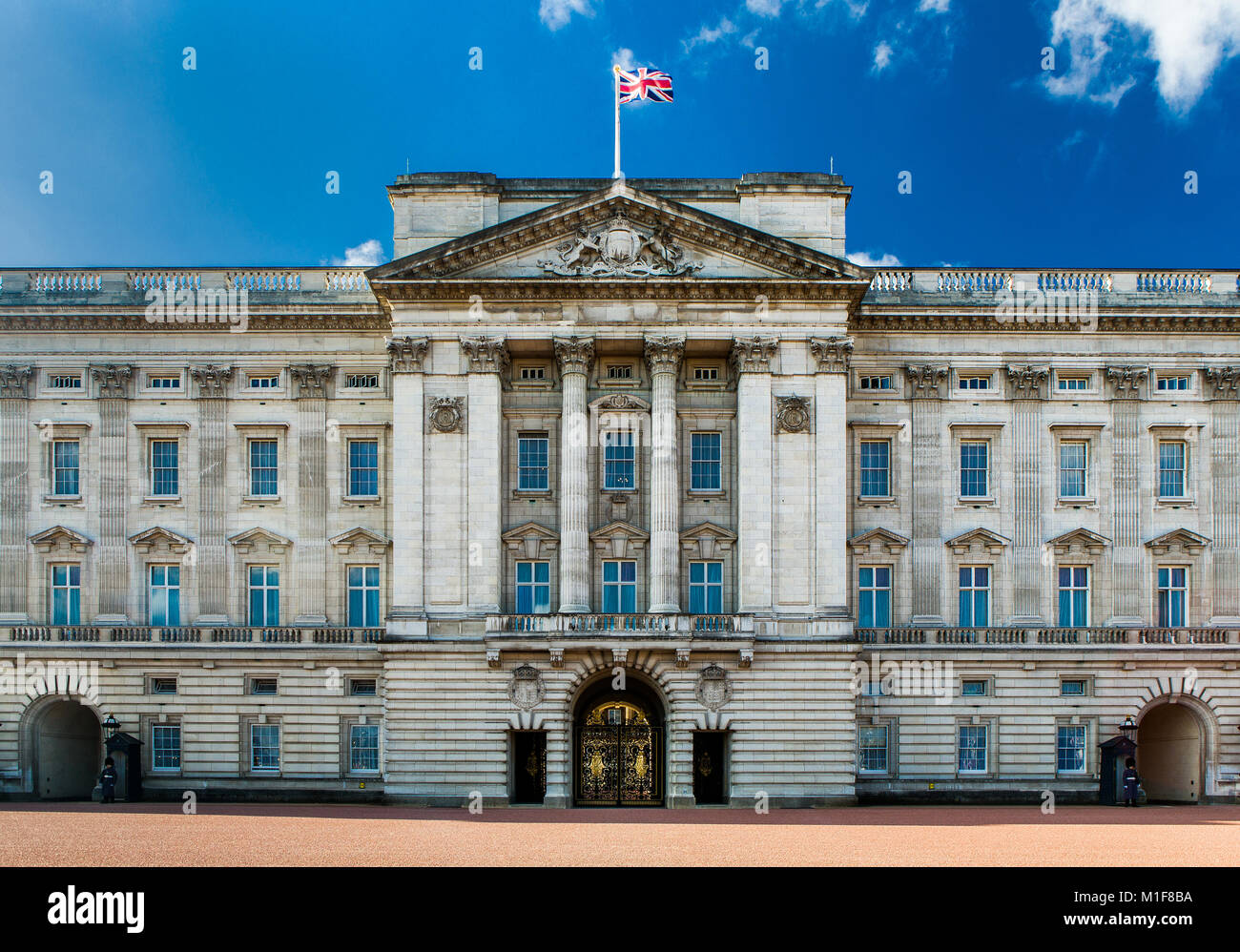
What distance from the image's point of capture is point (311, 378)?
45781mm

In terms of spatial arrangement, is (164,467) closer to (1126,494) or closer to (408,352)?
(408,352)

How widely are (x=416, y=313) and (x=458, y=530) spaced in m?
7.66

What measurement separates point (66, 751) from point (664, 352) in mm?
26648

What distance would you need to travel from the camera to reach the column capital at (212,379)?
150ft

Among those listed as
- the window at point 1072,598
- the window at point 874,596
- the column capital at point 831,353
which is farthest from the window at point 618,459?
the window at point 1072,598

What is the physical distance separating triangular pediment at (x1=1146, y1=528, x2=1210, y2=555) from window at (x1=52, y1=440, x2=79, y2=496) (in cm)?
3968

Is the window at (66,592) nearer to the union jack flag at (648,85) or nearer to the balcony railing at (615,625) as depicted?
the balcony railing at (615,625)

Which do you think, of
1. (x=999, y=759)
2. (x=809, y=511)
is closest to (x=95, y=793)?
(x=809, y=511)

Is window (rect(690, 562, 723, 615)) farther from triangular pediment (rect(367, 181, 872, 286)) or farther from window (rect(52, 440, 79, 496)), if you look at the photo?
window (rect(52, 440, 79, 496))

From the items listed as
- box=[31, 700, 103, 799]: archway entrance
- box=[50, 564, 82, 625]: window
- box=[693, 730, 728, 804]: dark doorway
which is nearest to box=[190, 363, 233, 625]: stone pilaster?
box=[50, 564, 82, 625]: window

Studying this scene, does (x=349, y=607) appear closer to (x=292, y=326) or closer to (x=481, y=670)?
(x=481, y=670)

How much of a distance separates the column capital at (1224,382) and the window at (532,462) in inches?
974

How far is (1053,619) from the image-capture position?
45.0 m

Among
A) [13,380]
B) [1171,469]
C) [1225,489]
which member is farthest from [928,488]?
[13,380]
